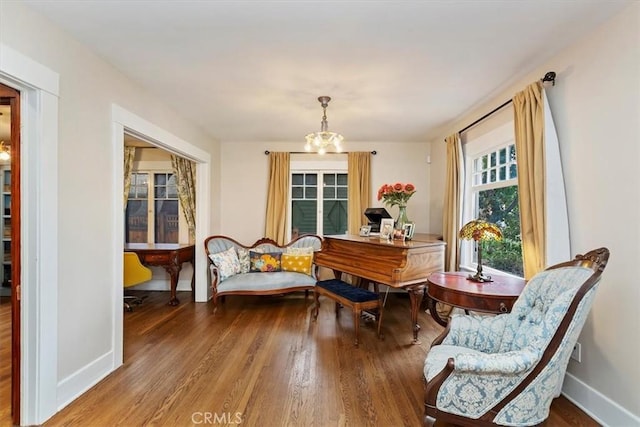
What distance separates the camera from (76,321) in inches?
82.6

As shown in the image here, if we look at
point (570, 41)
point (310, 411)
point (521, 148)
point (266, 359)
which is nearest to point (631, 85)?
point (570, 41)

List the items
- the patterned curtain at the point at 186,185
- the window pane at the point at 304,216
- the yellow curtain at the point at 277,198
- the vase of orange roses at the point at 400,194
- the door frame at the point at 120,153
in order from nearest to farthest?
the door frame at the point at 120,153 < the vase of orange roses at the point at 400,194 < the patterned curtain at the point at 186,185 < the yellow curtain at the point at 277,198 < the window pane at the point at 304,216

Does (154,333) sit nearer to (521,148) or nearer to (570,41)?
(521,148)

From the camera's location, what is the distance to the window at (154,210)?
496 centimetres

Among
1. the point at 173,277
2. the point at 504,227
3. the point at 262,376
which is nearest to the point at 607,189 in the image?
the point at 504,227

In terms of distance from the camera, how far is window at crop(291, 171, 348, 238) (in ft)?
16.5

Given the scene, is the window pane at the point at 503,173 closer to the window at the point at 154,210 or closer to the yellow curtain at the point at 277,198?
the yellow curtain at the point at 277,198

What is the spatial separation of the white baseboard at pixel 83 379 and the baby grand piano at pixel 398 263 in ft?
7.68

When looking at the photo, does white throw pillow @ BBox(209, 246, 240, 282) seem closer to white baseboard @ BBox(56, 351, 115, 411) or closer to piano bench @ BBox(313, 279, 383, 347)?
piano bench @ BBox(313, 279, 383, 347)

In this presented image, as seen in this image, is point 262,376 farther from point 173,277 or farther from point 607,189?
point 607,189

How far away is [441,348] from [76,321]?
99.6 inches

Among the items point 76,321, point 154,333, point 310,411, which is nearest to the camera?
point 310,411

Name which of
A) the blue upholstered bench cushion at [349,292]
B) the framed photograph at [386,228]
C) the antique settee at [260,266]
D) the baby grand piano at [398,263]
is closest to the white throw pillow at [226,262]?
the antique settee at [260,266]

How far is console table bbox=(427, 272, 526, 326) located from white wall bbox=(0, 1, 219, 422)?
8.62ft
